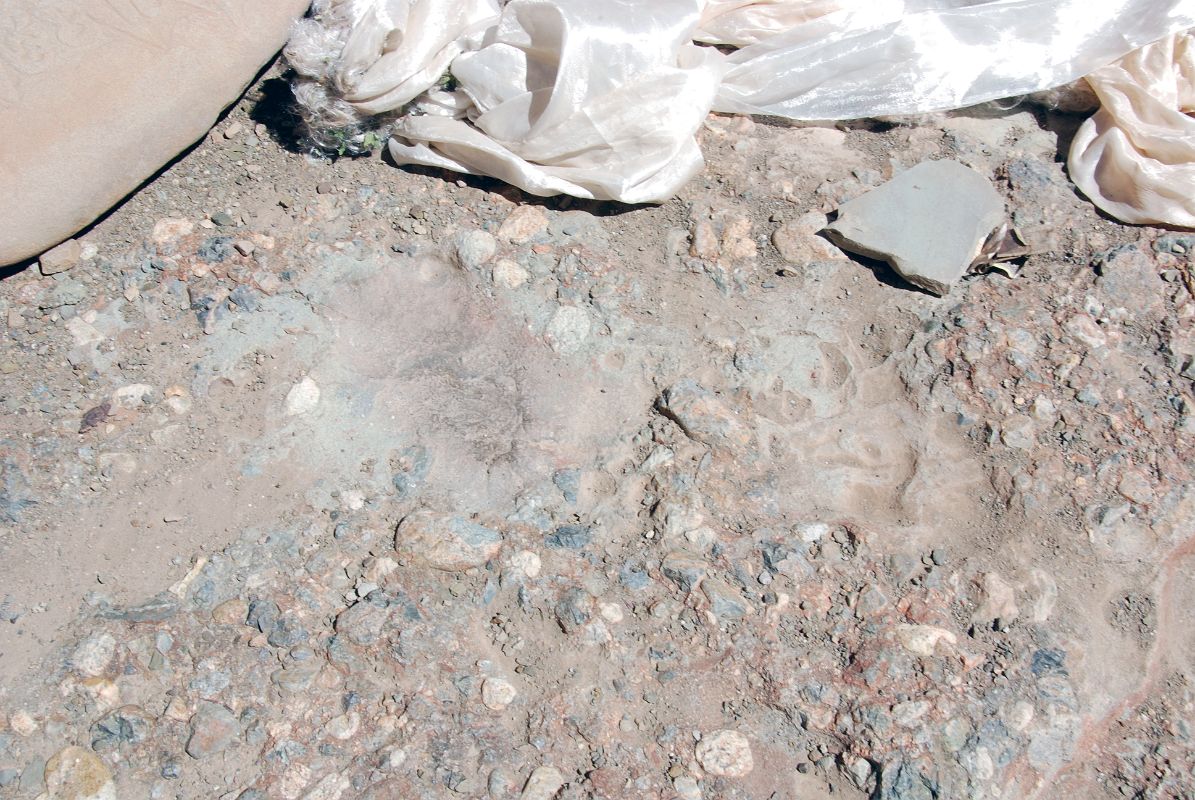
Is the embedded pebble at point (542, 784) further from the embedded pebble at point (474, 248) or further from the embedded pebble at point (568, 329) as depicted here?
the embedded pebble at point (474, 248)

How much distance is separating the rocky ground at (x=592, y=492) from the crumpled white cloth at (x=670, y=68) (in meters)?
0.10

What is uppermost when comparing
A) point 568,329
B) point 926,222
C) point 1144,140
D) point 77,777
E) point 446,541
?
point 1144,140

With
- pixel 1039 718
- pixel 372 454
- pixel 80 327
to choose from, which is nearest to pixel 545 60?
pixel 372 454

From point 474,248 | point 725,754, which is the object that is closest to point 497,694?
point 725,754

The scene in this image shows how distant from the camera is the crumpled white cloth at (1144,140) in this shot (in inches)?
92.9

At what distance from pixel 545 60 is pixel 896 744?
1.80 m

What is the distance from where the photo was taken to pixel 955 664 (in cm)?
183

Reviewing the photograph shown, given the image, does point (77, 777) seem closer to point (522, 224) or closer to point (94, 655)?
point (94, 655)

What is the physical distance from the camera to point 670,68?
2.41 meters

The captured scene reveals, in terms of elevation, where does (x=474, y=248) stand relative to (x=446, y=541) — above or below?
above

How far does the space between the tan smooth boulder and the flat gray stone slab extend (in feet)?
5.19

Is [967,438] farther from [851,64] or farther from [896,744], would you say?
[851,64]

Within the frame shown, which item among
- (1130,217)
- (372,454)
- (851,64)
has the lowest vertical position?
(372,454)

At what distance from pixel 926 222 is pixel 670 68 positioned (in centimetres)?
75
